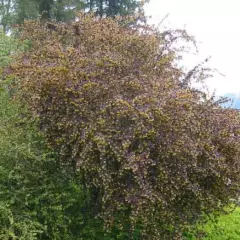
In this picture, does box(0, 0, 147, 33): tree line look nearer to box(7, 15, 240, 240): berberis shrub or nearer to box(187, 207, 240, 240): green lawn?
box(187, 207, 240, 240): green lawn

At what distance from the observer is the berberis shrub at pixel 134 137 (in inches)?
191

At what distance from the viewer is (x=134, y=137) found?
4816mm

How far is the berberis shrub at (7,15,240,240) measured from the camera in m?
4.85

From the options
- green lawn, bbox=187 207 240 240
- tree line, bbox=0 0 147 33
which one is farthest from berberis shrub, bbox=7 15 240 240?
tree line, bbox=0 0 147 33

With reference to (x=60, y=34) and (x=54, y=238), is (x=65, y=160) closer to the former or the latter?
(x=54, y=238)

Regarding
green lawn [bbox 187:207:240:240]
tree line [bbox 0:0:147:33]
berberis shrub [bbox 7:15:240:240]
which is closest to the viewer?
berberis shrub [bbox 7:15:240:240]

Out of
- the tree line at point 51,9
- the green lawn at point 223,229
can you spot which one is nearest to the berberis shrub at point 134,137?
the green lawn at point 223,229

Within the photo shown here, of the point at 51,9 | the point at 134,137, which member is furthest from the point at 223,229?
the point at 51,9

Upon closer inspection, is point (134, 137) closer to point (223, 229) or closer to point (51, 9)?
point (223, 229)

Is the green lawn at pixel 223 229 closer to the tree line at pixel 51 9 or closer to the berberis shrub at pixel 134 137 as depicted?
the berberis shrub at pixel 134 137

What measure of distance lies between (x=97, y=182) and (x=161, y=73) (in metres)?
1.98

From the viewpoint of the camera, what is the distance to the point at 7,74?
5910 mm

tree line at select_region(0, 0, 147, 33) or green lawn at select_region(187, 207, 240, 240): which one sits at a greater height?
tree line at select_region(0, 0, 147, 33)

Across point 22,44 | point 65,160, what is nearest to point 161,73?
point 65,160
